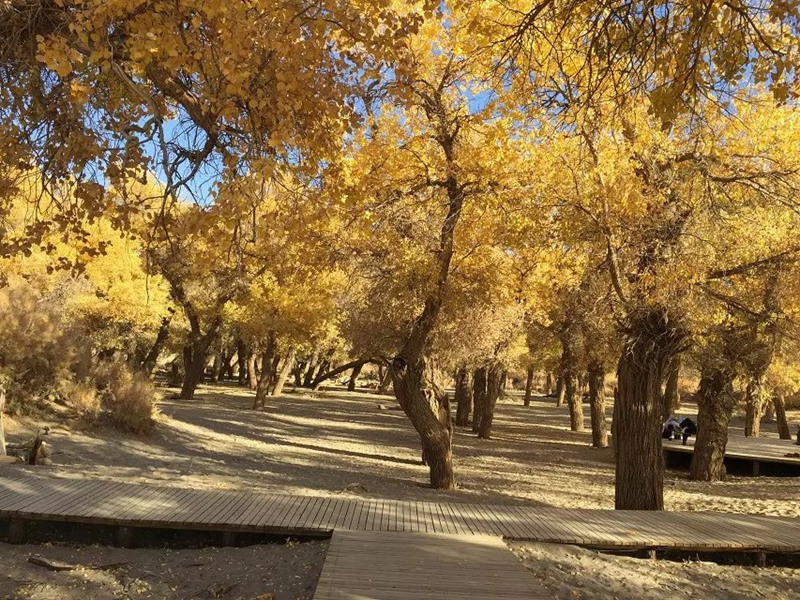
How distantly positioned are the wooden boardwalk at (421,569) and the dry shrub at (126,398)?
11345 millimetres

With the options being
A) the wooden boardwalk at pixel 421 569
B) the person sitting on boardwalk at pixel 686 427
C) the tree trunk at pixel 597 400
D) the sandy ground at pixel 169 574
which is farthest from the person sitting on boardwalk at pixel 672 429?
the sandy ground at pixel 169 574

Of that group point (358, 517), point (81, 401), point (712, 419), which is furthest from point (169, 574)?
point (712, 419)

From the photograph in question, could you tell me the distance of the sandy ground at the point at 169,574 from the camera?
17.1ft

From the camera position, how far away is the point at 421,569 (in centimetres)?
531

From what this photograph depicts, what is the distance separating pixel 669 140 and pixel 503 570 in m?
6.41

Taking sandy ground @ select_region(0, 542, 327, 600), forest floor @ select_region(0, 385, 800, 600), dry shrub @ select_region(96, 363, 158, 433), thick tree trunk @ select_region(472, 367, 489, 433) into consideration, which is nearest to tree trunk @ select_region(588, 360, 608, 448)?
forest floor @ select_region(0, 385, 800, 600)

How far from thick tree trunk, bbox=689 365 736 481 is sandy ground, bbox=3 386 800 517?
21.9 inches

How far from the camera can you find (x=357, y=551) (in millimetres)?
5703

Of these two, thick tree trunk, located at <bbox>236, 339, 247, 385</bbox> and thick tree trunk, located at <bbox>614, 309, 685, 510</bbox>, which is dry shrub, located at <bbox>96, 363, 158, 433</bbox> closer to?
thick tree trunk, located at <bbox>614, 309, 685, 510</bbox>

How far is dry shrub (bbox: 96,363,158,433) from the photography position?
15883 mm

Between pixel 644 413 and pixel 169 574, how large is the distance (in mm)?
6733

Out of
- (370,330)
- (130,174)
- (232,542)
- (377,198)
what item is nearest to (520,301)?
(370,330)

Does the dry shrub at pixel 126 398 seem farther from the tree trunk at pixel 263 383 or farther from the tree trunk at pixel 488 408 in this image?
the tree trunk at pixel 488 408

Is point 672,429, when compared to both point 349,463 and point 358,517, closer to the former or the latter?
point 349,463
